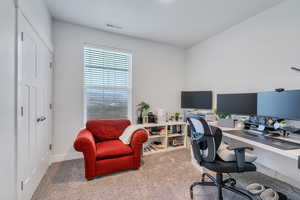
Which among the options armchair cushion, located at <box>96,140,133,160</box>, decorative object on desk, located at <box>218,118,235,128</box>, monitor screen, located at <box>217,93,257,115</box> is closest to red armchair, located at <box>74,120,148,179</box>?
armchair cushion, located at <box>96,140,133,160</box>

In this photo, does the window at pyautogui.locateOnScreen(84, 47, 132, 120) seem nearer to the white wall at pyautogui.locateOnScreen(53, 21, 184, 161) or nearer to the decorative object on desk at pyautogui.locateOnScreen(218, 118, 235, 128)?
the white wall at pyautogui.locateOnScreen(53, 21, 184, 161)

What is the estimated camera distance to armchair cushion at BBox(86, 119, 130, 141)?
99.9 inches

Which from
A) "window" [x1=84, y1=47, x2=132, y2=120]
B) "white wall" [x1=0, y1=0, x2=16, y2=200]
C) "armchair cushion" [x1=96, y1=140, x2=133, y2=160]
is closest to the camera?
"white wall" [x1=0, y1=0, x2=16, y2=200]

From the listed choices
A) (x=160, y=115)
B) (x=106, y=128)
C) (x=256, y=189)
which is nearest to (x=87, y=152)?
(x=106, y=128)

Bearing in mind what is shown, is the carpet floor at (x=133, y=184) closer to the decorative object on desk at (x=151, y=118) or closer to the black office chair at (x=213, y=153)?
the black office chair at (x=213, y=153)

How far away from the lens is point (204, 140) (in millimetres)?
1579

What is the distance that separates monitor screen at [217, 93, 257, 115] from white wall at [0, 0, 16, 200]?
2.90 metres

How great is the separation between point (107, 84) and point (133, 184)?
2.04 meters

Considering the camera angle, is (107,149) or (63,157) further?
(63,157)

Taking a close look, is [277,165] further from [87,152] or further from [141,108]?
[87,152]

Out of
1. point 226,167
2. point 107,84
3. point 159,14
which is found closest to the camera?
point 226,167

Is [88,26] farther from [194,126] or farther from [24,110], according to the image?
[194,126]

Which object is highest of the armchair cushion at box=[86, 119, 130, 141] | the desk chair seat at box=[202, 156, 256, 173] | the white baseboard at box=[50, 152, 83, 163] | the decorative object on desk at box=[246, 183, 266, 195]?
the armchair cushion at box=[86, 119, 130, 141]

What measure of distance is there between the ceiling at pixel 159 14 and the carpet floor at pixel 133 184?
2.65 m
